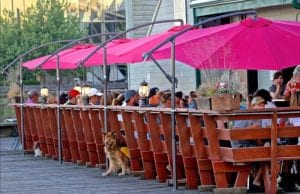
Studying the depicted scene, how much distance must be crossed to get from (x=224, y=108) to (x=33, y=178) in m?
6.41

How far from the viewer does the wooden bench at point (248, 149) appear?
1510 cm

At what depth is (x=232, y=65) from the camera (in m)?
15.9

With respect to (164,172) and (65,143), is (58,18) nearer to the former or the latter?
(65,143)

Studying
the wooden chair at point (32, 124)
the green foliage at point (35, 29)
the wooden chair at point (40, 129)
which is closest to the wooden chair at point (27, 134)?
the wooden chair at point (32, 124)

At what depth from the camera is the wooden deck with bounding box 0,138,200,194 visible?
1766 cm

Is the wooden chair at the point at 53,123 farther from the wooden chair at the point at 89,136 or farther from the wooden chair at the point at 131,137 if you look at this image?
the wooden chair at the point at 131,137

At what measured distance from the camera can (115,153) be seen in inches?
784

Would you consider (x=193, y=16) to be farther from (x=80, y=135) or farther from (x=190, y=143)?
(x=190, y=143)

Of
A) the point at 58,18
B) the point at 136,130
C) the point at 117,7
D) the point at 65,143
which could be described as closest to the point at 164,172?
the point at 136,130

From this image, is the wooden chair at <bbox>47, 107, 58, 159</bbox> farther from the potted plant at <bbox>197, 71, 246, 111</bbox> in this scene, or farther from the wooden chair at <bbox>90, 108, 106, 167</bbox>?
the potted plant at <bbox>197, 71, 246, 111</bbox>

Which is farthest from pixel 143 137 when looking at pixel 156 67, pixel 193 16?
pixel 156 67

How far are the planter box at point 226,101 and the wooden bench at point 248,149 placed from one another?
104mm

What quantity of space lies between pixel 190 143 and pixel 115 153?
3207 millimetres

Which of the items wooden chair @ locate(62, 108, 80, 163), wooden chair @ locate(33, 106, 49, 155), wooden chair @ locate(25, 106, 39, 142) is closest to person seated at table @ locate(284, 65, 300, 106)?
wooden chair @ locate(62, 108, 80, 163)
